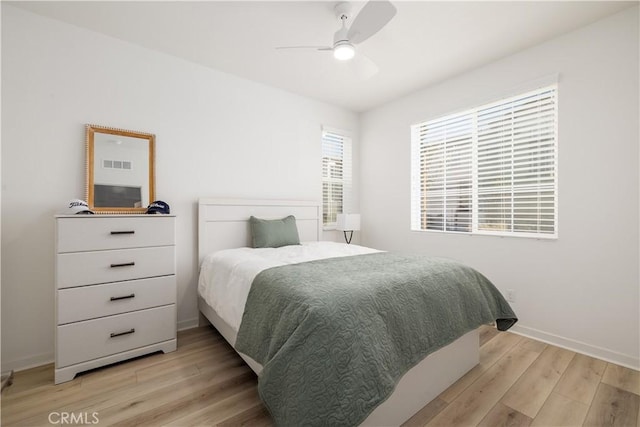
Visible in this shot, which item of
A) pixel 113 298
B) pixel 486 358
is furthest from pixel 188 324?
pixel 486 358

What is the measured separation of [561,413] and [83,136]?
12.1ft

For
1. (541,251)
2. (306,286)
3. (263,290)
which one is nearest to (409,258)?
(306,286)

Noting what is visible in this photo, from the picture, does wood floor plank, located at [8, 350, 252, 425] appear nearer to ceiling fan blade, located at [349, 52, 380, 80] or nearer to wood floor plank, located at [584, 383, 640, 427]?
wood floor plank, located at [584, 383, 640, 427]

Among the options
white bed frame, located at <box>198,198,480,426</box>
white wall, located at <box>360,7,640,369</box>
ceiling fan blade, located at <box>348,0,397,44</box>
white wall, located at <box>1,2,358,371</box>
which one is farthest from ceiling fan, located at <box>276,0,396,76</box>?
white bed frame, located at <box>198,198,480,426</box>

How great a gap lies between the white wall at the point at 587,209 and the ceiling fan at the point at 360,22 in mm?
1604

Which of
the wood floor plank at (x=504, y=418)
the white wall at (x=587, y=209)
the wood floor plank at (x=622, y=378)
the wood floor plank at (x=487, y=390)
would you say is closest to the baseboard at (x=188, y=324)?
the wood floor plank at (x=487, y=390)

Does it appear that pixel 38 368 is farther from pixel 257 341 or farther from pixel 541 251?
pixel 541 251

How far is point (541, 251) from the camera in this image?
235 cm

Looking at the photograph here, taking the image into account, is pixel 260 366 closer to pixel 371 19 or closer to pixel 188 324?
pixel 188 324

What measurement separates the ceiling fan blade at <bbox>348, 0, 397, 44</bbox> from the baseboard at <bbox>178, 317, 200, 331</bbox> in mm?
2769

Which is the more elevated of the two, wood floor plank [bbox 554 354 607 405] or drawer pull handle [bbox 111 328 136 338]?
drawer pull handle [bbox 111 328 136 338]

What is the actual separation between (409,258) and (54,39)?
315cm

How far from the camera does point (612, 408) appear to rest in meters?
1.51

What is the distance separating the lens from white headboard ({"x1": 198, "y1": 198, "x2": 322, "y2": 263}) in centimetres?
265
